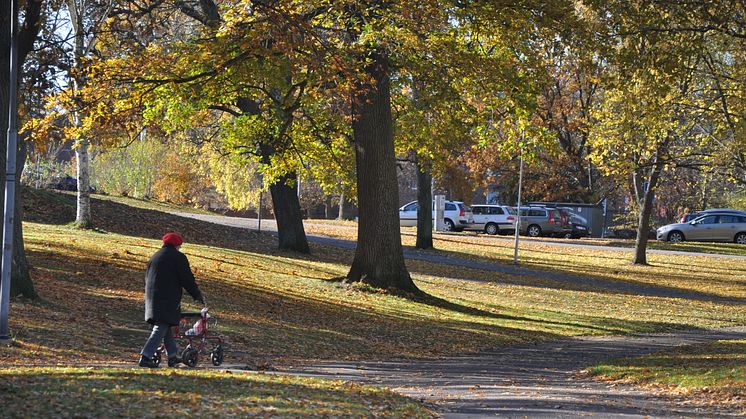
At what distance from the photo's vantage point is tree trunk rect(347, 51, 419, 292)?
22.6 meters

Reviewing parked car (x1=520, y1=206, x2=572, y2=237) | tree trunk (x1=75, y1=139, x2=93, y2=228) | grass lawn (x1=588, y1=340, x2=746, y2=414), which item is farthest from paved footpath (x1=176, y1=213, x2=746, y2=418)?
parked car (x1=520, y1=206, x2=572, y2=237)

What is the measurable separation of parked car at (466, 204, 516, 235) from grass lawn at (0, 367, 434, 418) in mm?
43503

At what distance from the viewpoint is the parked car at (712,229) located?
50094 millimetres

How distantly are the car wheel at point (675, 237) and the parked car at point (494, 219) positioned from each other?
7.93m

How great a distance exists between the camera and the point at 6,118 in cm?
1470

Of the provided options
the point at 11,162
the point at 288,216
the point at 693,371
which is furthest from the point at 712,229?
the point at 11,162

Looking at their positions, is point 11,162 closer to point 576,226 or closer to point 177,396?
point 177,396

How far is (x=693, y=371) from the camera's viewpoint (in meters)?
14.1

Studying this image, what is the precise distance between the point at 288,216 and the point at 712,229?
27.3 m

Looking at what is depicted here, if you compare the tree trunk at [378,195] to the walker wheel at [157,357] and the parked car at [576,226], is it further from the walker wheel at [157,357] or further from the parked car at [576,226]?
the parked car at [576,226]

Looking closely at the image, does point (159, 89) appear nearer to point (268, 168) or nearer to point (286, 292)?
point (286, 292)

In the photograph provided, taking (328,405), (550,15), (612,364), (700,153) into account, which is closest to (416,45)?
(550,15)

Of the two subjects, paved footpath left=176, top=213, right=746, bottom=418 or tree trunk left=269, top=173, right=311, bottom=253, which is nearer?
paved footpath left=176, top=213, right=746, bottom=418

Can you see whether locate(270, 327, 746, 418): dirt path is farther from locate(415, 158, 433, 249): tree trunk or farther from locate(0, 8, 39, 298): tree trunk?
locate(415, 158, 433, 249): tree trunk
